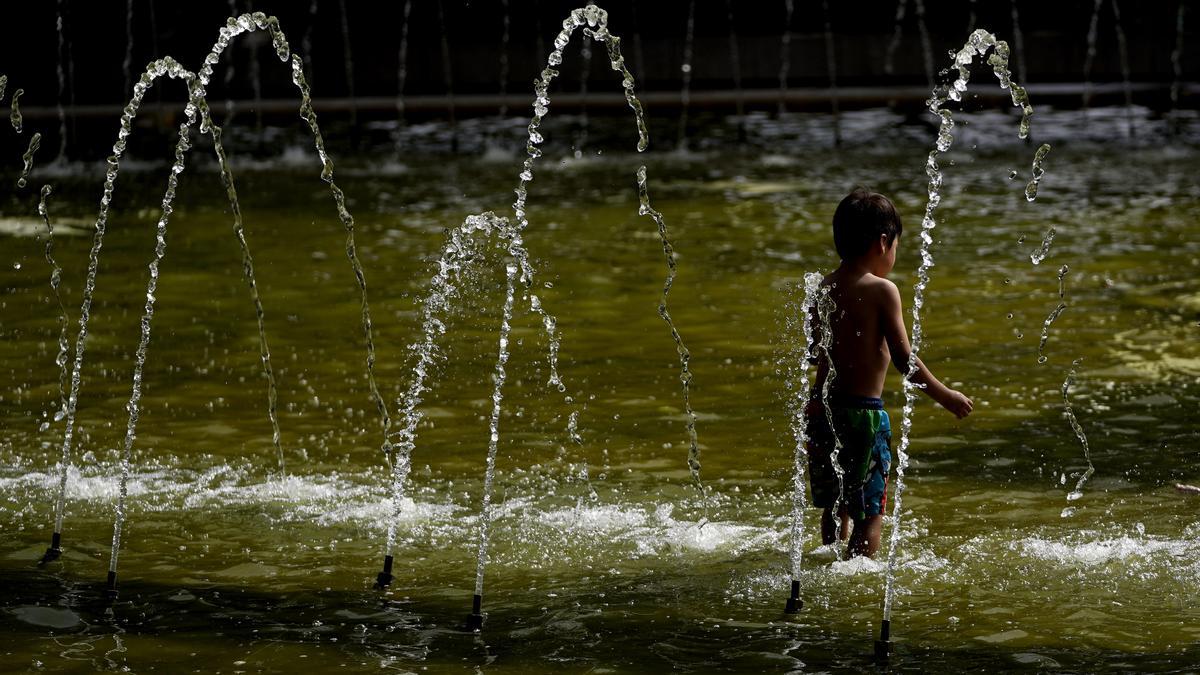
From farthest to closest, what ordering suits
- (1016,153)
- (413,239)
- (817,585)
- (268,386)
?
(1016,153) < (413,239) < (268,386) < (817,585)

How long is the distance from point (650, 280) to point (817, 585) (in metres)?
4.99

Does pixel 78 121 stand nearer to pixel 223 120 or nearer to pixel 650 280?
pixel 223 120

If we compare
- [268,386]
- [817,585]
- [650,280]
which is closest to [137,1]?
[650,280]

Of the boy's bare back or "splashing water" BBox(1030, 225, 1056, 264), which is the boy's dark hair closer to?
the boy's bare back

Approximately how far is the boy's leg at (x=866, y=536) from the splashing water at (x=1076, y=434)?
2.71ft

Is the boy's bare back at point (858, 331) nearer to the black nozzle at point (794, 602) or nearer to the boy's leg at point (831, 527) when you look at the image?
the boy's leg at point (831, 527)

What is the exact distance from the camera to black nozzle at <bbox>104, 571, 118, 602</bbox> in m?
4.98

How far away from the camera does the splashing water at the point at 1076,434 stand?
5934 mm

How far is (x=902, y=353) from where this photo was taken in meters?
5.10

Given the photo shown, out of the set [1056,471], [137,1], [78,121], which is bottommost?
[1056,471]

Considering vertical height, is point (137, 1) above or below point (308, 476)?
above

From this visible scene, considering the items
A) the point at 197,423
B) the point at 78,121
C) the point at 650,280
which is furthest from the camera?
the point at 78,121

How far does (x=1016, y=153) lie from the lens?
576 inches

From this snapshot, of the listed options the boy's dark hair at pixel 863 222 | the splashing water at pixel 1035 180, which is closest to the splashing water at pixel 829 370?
the boy's dark hair at pixel 863 222
